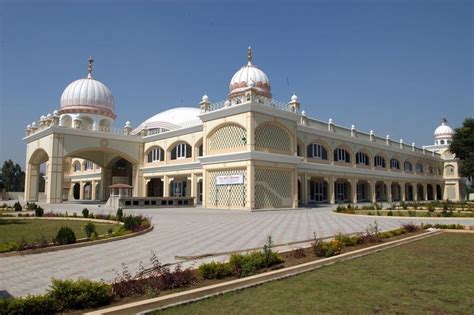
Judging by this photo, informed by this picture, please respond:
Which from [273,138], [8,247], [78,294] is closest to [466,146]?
[273,138]

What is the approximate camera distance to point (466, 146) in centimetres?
4878

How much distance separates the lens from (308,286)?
6.28 m

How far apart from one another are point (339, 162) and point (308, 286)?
3617cm

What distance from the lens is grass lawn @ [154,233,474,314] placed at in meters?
5.14

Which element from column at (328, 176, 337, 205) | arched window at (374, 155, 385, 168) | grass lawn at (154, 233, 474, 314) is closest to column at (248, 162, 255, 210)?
column at (328, 176, 337, 205)

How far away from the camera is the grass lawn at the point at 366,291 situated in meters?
5.14

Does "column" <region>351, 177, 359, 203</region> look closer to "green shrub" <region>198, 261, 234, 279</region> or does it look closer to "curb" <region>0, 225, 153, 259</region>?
"curb" <region>0, 225, 153, 259</region>

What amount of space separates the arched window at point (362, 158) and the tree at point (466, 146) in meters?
13.4

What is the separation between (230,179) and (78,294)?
925 inches

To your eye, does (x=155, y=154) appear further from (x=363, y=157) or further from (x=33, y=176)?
(x=363, y=157)

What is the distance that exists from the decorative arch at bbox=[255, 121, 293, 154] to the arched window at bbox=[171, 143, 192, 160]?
40.3ft

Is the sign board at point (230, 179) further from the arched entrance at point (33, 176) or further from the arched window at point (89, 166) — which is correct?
the arched window at point (89, 166)

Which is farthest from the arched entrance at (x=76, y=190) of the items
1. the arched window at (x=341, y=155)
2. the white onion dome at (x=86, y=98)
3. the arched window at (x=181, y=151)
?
the arched window at (x=341, y=155)

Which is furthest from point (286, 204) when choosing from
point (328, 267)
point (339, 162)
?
point (328, 267)
